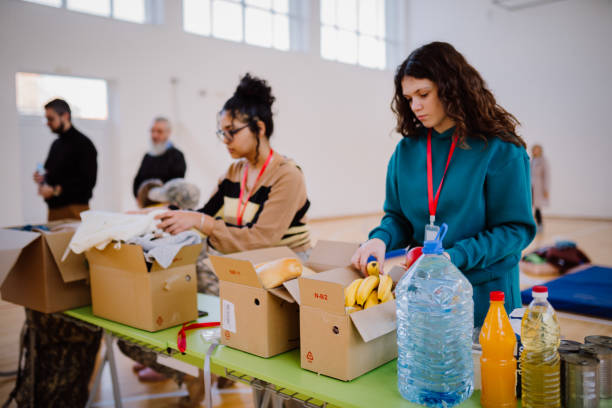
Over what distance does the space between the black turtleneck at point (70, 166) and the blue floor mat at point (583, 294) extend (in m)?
3.62

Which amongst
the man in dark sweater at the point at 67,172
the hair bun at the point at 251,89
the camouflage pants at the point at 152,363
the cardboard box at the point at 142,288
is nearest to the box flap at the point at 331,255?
the cardboard box at the point at 142,288

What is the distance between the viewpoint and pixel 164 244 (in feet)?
5.45

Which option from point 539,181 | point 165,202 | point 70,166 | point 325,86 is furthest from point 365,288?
point 325,86

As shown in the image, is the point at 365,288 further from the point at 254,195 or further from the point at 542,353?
the point at 254,195

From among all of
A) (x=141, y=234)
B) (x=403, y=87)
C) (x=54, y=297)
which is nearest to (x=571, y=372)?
(x=403, y=87)

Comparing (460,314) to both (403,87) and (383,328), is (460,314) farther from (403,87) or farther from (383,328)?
(403,87)

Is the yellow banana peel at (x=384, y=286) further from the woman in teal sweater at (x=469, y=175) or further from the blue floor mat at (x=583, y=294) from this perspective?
the blue floor mat at (x=583, y=294)

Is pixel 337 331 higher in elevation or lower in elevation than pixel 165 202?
lower

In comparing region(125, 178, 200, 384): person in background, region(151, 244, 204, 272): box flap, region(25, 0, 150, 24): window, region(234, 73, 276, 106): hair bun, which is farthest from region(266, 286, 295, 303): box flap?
region(25, 0, 150, 24): window

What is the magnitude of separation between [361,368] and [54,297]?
1.33 meters

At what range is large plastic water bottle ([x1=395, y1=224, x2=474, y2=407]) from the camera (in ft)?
3.42

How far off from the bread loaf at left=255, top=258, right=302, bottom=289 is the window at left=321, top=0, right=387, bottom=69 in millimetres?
10276

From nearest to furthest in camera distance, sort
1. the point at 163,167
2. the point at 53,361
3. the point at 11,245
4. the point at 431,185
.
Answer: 1. the point at 431,185
2. the point at 11,245
3. the point at 53,361
4. the point at 163,167

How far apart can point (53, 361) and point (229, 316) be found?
1395 mm
